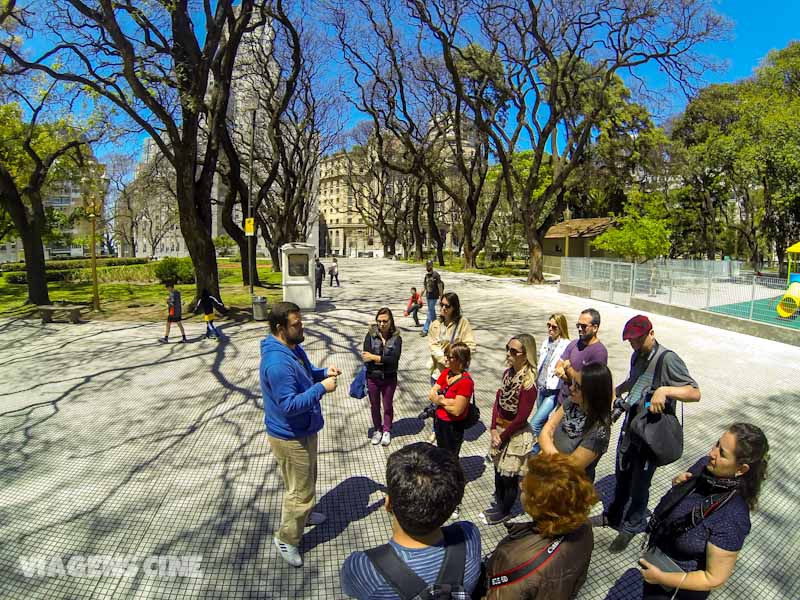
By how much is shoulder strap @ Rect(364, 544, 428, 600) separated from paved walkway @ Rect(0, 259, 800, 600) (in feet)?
5.93

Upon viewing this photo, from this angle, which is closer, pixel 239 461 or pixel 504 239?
pixel 239 461

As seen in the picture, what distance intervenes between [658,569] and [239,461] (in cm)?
396

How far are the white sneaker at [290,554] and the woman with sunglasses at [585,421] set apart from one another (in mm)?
1921

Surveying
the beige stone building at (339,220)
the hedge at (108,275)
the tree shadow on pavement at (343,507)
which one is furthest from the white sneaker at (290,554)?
the beige stone building at (339,220)

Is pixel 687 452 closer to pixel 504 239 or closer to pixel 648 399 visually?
pixel 648 399

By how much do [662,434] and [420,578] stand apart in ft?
7.54

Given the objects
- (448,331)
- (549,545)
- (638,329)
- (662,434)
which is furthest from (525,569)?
(448,331)

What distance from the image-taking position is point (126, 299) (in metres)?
17.0

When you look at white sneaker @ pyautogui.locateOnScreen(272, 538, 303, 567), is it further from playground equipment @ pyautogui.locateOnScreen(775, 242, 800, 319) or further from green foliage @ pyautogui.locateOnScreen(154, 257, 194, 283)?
green foliage @ pyautogui.locateOnScreen(154, 257, 194, 283)

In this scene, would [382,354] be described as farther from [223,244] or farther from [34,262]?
[223,244]

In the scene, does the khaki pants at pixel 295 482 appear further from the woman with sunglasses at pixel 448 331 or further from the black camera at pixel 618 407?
the black camera at pixel 618 407

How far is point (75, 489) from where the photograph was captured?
13.9 ft

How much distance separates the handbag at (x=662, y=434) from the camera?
308 centimetres

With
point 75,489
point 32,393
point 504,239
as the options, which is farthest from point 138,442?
point 504,239
